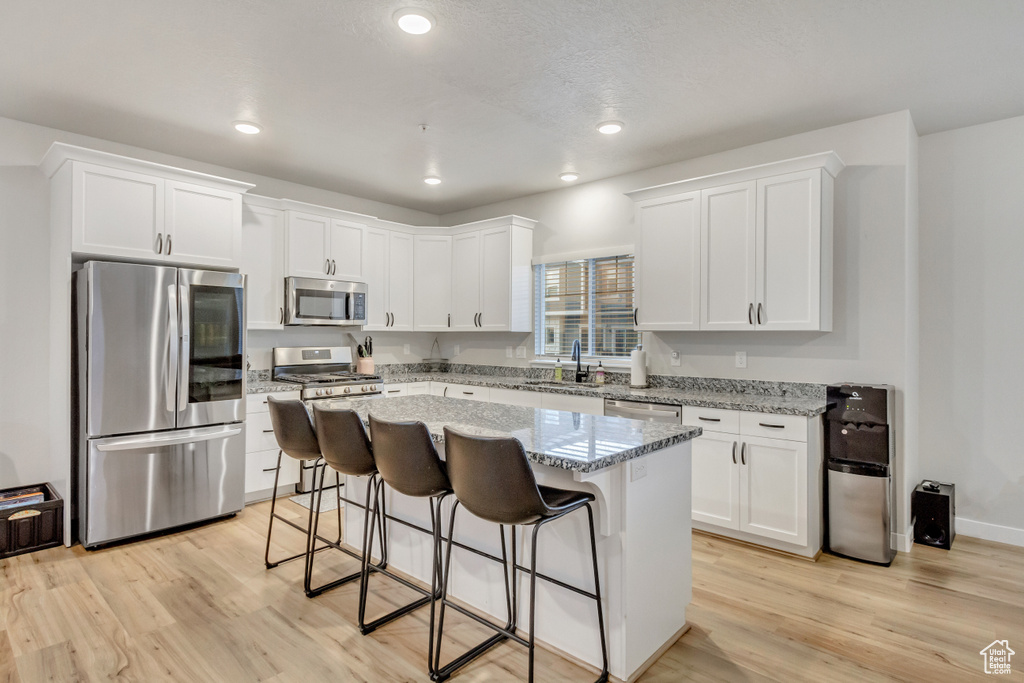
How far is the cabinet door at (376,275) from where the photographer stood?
16.7 ft

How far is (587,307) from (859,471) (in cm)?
247

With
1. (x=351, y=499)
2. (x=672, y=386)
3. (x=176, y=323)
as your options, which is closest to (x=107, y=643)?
(x=351, y=499)

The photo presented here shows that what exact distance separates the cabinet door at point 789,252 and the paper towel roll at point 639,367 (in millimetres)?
945

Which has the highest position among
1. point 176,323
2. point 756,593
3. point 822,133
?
point 822,133

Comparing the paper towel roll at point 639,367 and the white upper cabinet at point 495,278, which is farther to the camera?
the white upper cabinet at point 495,278

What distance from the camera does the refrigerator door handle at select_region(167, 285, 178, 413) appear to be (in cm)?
341

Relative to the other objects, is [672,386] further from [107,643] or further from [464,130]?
[107,643]

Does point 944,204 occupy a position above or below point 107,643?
above

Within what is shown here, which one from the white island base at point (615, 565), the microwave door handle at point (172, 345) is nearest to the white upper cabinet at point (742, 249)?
the white island base at point (615, 565)

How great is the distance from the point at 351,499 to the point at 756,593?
221 cm

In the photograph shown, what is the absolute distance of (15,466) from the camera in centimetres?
345

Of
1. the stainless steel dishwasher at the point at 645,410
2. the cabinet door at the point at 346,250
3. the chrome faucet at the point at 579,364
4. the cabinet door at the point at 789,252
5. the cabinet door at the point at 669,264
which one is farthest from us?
the cabinet door at the point at 346,250

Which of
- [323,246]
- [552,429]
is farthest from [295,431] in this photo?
[323,246]

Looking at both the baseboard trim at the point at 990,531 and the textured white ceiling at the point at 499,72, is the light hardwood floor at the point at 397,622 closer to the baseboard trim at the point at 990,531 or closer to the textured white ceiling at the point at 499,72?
the baseboard trim at the point at 990,531
